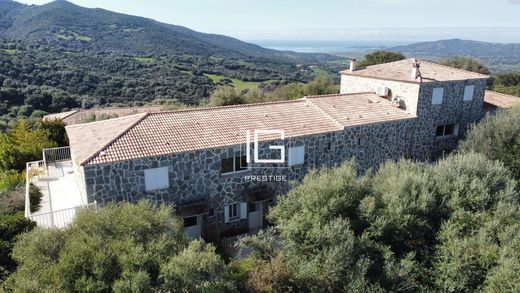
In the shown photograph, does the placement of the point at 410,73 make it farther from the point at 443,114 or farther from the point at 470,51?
the point at 470,51

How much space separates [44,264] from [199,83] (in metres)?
60.9

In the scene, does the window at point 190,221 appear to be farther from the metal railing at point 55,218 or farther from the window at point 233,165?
the metal railing at point 55,218

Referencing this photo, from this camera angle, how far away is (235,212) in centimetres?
1955

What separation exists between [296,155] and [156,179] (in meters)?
7.43

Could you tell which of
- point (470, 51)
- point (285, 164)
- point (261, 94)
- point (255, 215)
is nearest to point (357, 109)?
point (285, 164)

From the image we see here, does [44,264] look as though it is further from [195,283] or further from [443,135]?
[443,135]

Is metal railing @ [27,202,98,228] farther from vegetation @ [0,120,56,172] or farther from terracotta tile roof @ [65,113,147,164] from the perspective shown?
vegetation @ [0,120,56,172]

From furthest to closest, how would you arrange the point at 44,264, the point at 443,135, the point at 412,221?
the point at 443,135 → the point at 412,221 → the point at 44,264

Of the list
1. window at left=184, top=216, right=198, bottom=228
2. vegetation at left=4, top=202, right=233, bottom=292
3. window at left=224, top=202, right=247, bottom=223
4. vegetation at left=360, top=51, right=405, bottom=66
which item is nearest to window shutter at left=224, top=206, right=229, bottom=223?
window at left=224, top=202, right=247, bottom=223

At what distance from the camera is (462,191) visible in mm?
15195

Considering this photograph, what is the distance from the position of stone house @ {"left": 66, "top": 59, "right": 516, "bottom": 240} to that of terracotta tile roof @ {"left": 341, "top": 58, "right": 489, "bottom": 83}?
0.49ft

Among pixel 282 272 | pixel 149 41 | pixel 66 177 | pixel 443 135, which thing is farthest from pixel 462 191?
pixel 149 41

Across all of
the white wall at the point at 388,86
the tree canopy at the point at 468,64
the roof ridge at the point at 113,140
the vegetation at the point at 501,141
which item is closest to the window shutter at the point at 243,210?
the roof ridge at the point at 113,140

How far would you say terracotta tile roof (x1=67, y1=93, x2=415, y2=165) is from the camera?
16636 millimetres
